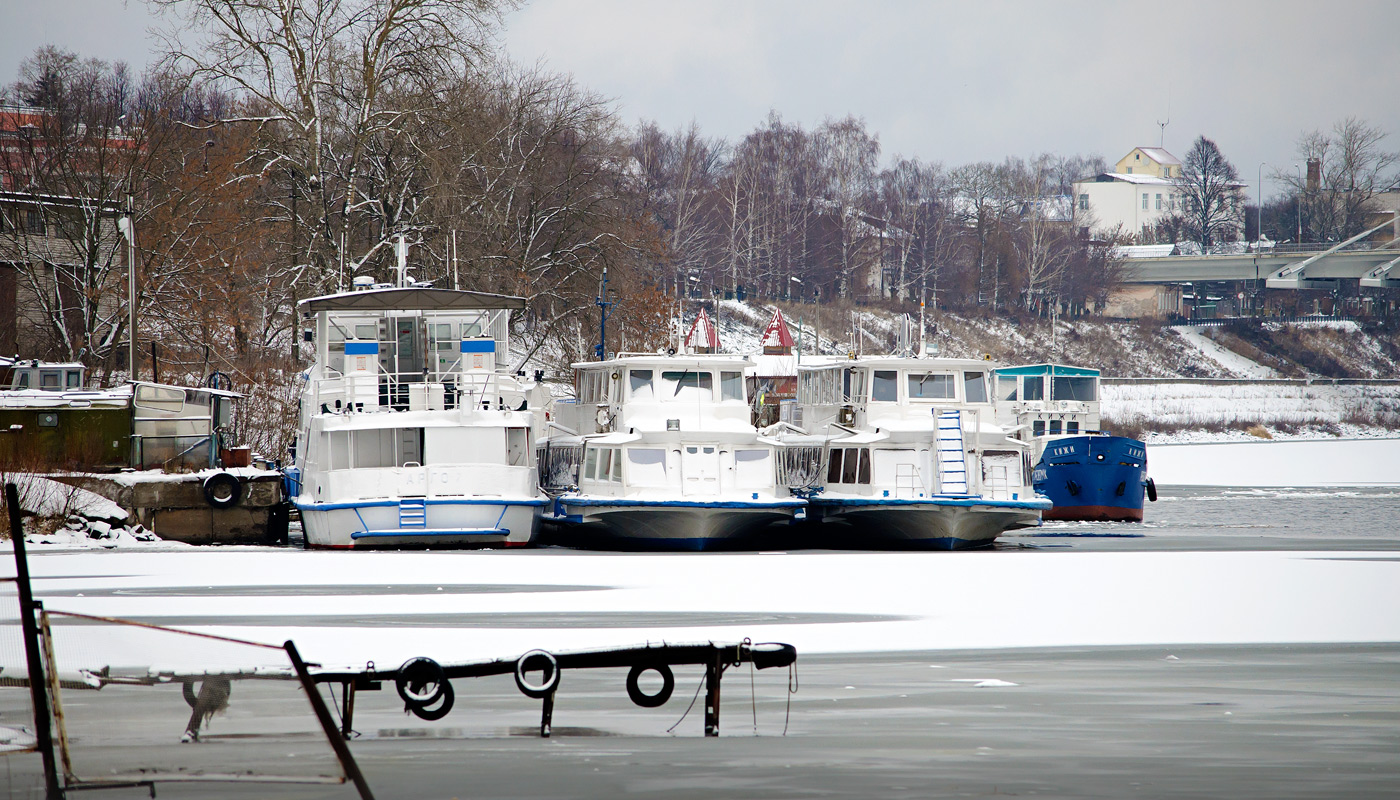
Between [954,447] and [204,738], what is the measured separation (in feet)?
74.0

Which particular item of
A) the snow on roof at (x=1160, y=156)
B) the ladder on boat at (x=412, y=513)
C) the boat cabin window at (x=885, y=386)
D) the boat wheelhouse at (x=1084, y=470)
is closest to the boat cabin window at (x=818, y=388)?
the boat cabin window at (x=885, y=386)

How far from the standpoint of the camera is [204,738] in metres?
8.86

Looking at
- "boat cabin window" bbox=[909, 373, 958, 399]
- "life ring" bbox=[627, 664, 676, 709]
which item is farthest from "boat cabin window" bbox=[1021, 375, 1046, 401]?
"life ring" bbox=[627, 664, 676, 709]

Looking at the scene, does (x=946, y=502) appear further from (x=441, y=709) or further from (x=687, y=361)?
(x=441, y=709)

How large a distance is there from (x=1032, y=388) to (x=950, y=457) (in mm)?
16217

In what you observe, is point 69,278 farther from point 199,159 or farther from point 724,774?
point 724,774

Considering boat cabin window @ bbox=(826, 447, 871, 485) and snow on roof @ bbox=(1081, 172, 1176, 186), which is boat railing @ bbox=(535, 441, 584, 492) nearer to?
boat cabin window @ bbox=(826, 447, 871, 485)

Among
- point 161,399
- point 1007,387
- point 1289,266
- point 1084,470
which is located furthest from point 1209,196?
point 161,399

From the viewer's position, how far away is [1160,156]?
7047 inches

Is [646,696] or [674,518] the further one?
[674,518]

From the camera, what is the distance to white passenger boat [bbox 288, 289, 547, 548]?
27766 millimetres

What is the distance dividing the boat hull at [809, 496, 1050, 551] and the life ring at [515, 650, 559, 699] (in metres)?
19.4

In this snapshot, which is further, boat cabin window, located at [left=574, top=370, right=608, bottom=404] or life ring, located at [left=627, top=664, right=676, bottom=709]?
boat cabin window, located at [left=574, top=370, right=608, bottom=404]

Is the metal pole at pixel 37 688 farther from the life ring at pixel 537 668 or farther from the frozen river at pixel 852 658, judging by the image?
the life ring at pixel 537 668
